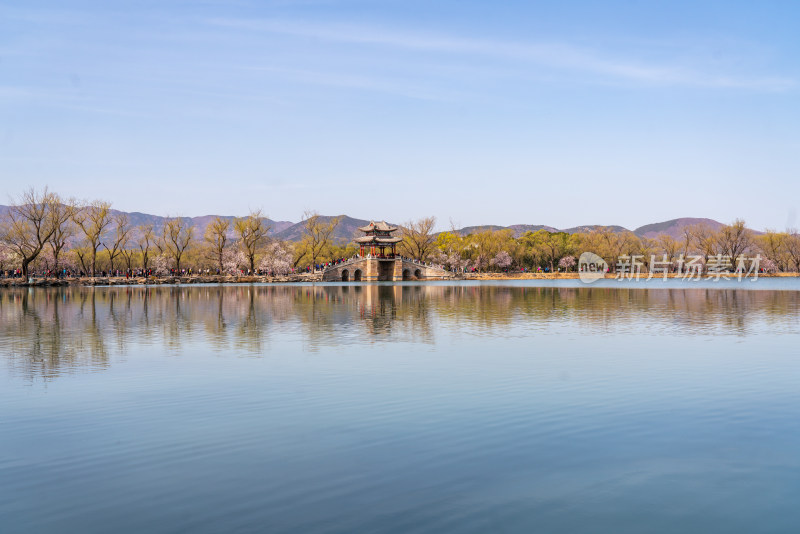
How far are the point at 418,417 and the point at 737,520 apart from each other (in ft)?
17.2

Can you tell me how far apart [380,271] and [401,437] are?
10542cm

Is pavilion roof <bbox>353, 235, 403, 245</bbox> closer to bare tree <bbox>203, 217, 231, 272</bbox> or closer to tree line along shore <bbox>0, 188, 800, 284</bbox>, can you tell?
tree line along shore <bbox>0, 188, 800, 284</bbox>

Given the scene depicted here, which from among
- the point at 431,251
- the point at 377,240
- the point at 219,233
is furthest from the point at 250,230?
the point at 431,251

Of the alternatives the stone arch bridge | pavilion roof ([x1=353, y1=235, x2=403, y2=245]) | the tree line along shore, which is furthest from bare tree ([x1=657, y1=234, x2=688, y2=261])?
pavilion roof ([x1=353, y1=235, x2=403, y2=245])

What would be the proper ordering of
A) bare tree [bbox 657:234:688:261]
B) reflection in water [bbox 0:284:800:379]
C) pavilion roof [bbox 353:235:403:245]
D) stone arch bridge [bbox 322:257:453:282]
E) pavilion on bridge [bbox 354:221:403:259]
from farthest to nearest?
bare tree [bbox 657:234:688:261], pavilion on bridge [bbox 354:221:403:259], pavilion roof [bbox 353:235:403:245], stone arch bridge [bbox 322:257:453:282], reflection in water [bbox 0:284:800:379]

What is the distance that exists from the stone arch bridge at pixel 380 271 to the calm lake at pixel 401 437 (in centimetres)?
8852

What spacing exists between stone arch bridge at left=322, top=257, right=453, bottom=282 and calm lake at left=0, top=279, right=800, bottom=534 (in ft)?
290

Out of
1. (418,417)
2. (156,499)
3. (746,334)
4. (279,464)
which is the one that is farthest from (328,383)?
(746,334)

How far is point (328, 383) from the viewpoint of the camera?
1414 centimetres

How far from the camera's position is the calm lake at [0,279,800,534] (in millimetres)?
6902

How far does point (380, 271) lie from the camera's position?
115 meters

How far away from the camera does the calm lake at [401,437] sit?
272 inches

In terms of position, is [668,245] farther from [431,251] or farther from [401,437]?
[401,437]

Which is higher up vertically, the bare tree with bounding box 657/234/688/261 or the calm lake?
the bare tree with bounding box 657/234/688/261
